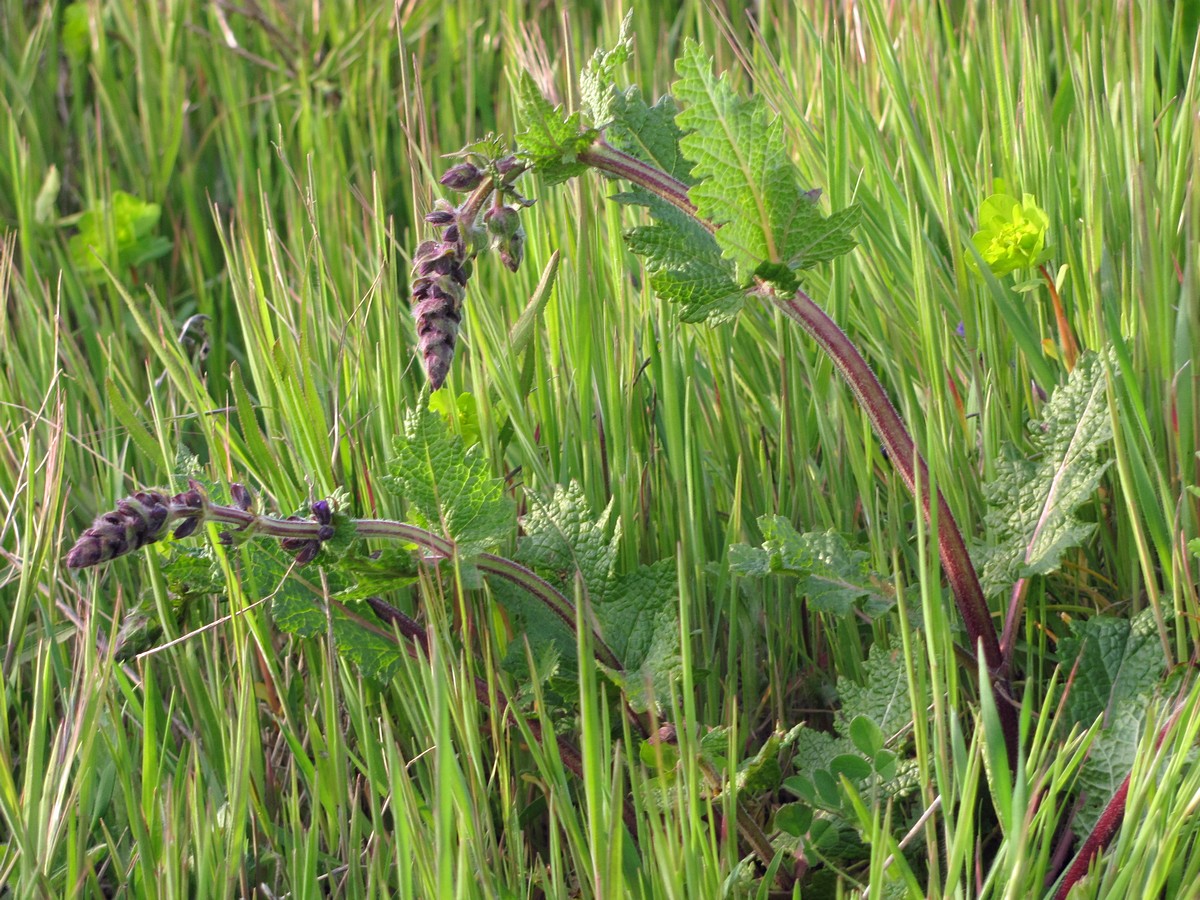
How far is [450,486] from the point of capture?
933 mm

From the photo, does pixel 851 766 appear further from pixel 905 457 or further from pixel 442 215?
pixel 442 215

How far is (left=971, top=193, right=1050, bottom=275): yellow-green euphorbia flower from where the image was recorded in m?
1.12

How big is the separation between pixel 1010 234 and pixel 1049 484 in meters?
0.29

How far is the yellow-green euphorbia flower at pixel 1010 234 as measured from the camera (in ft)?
3.69

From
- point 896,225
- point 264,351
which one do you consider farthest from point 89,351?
point 896,225

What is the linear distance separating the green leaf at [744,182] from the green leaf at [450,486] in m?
0.25

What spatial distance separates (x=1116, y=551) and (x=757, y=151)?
19.8 inches

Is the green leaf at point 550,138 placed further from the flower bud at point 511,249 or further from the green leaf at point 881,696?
the green leaf at point 881,696

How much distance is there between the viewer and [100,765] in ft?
3.48

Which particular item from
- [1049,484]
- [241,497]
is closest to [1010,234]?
[1049,484]

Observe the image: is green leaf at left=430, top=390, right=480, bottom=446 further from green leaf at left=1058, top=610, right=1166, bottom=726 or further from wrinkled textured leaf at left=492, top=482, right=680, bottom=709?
green leaf at left=1058, top=610, right=1166, bottom=726

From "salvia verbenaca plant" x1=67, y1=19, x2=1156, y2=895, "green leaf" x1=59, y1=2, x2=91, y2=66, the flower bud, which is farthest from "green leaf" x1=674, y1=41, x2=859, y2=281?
"green leaf" x1=59, y1=2, x2=91, y2=66

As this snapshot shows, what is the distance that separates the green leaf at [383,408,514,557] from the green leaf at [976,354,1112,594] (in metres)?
0.39

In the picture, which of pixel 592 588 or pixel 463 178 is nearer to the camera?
pixel 463 178
